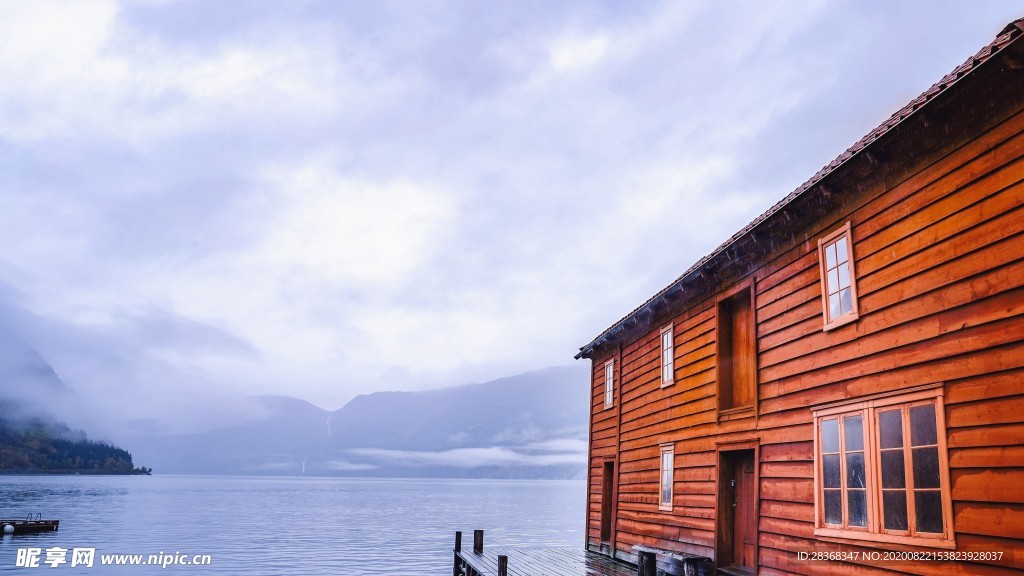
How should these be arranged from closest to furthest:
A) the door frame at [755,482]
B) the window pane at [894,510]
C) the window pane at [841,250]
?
the window pane at [894,510], the window pane at [841,250], the door frame at [755,482]

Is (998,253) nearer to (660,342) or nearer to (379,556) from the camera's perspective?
(660,342)

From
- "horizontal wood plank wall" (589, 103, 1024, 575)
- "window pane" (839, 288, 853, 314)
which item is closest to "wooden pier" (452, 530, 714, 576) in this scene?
"horizontal wood plank wall" (589, 103, 1024, 575)

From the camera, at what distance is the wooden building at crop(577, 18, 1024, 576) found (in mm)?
7515

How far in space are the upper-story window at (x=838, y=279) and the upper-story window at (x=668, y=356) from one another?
6.13 m

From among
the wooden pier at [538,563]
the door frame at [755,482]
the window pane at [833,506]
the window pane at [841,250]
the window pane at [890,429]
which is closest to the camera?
the window pane at [890,429]

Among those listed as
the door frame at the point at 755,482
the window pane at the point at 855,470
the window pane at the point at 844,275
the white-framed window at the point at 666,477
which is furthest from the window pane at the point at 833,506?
the white-framed window at the point at 666,477

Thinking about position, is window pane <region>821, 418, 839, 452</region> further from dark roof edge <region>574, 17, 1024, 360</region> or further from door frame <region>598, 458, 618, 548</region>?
door frame <region>598, 458, 618, 548</region>

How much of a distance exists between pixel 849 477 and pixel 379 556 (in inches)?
1545

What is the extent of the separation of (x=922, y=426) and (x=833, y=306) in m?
2.58

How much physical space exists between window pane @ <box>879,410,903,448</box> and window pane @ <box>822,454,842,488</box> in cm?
106

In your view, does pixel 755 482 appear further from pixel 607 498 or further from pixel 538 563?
pixel 607 498

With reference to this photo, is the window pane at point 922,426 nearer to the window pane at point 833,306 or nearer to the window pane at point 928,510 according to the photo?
the window pane at point 928,510

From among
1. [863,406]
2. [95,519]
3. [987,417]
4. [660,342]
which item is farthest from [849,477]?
[95,519]

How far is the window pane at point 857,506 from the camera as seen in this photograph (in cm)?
927
